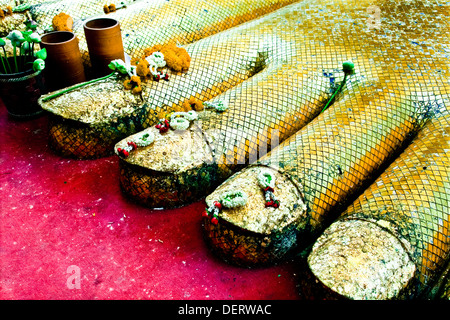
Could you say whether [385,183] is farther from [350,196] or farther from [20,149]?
[20,149]

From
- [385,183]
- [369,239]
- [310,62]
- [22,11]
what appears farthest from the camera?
[22,11]

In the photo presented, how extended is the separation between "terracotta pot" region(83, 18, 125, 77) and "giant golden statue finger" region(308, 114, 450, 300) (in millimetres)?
2314

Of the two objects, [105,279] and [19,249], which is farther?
[19,249]

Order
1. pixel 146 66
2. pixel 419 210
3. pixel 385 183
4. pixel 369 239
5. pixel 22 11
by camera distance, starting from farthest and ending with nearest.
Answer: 1. pixel 22 11
2. pixel 146 66
3. pixel 385 183
4. pixel 419 210
5. pixel 369 239

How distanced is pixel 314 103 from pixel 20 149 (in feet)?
8.09

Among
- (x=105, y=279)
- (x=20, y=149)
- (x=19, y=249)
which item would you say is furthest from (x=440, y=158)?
(x=20, y=149)

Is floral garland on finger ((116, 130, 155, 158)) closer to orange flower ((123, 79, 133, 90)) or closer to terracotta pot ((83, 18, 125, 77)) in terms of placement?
orange flower ((123, 79, 133, 90))

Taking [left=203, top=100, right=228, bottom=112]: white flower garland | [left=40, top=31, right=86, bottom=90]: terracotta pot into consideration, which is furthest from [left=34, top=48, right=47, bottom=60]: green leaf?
[left=203, top=100, right=228, bottom=112]: white flower garland

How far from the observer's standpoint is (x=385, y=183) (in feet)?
7.50

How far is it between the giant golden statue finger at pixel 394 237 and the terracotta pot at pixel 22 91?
2702 mm

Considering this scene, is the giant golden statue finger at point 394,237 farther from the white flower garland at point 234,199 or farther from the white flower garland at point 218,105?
the white flower garland at point 218,105

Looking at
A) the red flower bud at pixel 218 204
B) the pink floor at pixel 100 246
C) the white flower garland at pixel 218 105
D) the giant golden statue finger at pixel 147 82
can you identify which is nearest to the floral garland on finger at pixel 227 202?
the red flower bud at pixel 218 204

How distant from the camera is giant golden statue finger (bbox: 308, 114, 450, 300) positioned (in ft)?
5.96
